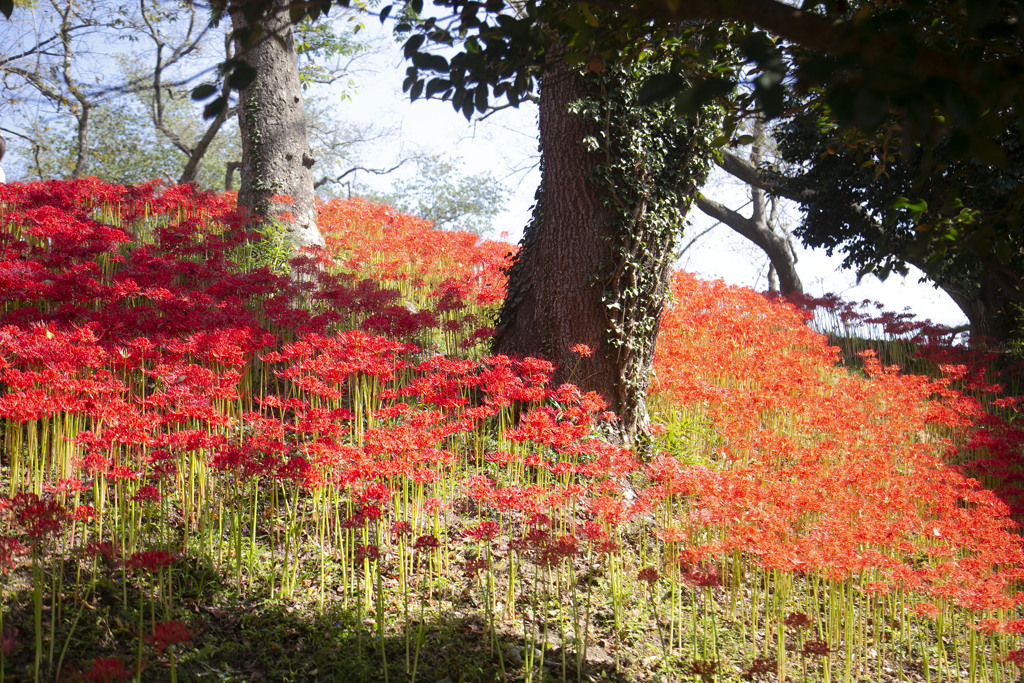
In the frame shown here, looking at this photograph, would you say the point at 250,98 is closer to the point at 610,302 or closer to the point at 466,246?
the point at 466,246

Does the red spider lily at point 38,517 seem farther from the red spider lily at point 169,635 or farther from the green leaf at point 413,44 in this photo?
the green leaf at point 413,44

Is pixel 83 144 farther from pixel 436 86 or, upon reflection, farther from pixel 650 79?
pixel 650 79

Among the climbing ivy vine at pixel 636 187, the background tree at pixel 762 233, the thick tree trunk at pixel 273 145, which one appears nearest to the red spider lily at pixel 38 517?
the climbing ivy vine at pixel 636 187

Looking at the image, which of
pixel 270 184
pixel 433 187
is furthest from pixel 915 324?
pixel 433 187

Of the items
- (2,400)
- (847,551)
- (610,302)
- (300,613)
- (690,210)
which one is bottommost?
(300,613)

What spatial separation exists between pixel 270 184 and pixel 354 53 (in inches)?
358

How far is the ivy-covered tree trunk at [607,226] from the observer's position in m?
6.04

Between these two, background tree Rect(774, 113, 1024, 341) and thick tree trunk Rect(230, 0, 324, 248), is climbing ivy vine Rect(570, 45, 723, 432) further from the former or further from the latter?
thick tree trunk Rect(230, 0, 324, 248)

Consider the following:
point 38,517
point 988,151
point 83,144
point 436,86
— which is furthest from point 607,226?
point 83,144

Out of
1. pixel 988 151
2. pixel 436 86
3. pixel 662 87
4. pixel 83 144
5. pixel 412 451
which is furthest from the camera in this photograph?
pixel 83 144

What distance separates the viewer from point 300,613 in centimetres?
379

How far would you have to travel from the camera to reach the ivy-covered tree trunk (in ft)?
19.8

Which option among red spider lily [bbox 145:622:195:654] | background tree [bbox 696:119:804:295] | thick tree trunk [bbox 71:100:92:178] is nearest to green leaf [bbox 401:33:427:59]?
red spider lily [bbox 145:622:195:654]

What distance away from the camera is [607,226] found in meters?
6.07
